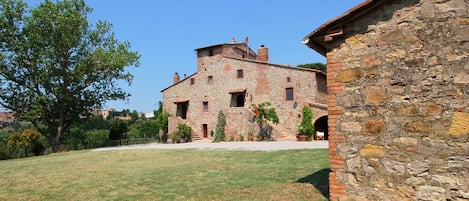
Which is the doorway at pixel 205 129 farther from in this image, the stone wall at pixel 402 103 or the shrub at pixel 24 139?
the stone wall at pixel 402 103

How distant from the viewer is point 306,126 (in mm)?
24312

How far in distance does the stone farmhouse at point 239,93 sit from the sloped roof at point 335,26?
19544mm

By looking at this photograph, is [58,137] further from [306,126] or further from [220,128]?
[306,126]

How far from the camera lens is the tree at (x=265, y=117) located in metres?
26.5

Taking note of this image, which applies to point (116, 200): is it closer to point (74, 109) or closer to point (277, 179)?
point (277, 179)

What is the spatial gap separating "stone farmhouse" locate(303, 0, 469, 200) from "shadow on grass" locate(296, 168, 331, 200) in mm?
1005

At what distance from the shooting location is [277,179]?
7.57 m

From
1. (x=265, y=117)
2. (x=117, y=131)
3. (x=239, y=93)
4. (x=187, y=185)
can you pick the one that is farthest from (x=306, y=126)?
(x=117, y=131)

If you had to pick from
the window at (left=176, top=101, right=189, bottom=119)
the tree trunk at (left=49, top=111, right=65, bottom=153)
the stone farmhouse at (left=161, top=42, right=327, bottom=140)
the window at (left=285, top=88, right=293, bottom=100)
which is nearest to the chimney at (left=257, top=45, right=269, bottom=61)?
the stone farmhouse at (left=161, top=42, right=327, bottom=140)

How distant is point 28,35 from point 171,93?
43.6ft

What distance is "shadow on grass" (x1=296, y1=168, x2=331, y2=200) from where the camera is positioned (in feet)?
20.5

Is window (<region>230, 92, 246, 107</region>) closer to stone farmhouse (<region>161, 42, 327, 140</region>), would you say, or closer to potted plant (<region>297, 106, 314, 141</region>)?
stone farmhouse (<region>161, 42, 327, 140</region>)

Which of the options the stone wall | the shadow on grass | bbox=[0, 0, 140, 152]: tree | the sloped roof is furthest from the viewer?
bbox=[0, 0, 140, 152]: tree

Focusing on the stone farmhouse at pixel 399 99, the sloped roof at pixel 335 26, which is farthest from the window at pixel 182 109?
the stone farmhouse at pixel 399 99
